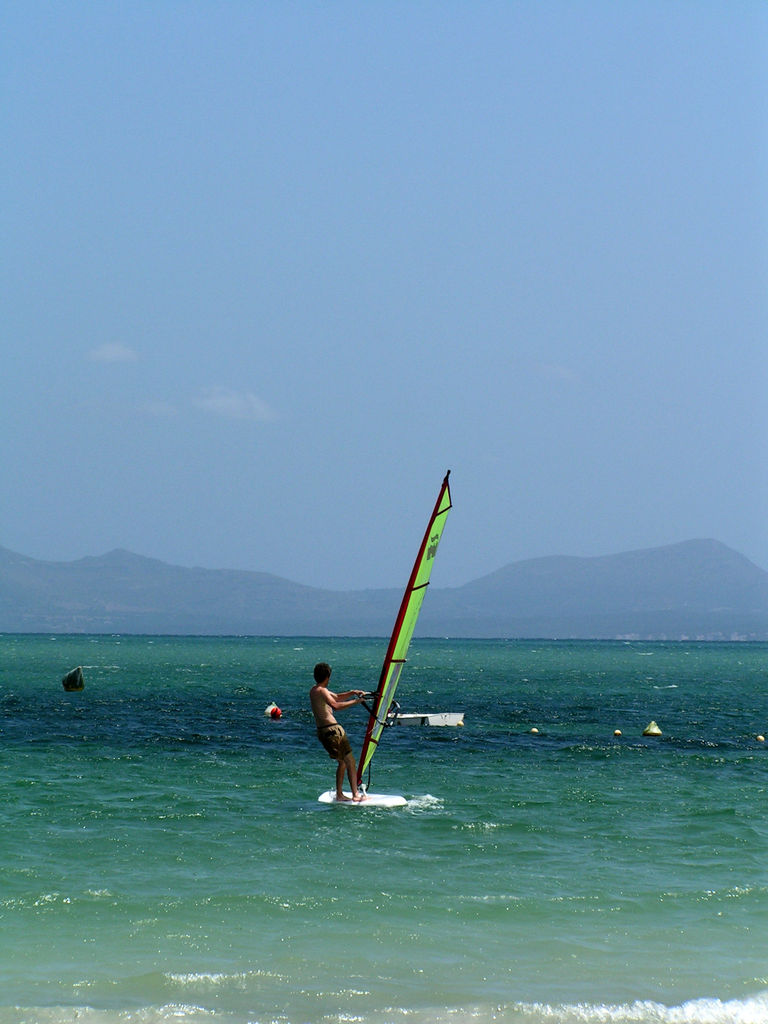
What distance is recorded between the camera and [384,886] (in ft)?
44.3

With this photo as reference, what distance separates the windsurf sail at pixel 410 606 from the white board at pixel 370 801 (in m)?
1.21

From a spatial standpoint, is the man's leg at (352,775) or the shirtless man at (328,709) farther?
the man's leg at (352,775)

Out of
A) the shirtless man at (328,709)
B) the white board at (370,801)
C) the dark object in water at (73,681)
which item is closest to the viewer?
the shirtless man at (328,709)

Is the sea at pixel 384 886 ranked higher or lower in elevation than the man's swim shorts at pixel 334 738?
lower

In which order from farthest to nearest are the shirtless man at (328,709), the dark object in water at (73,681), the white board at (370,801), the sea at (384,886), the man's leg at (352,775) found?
1. the dark object in water at (73,681)
2. the white board at (370,801)
3. the man's leg at (352,775)
4. the shirtless man at (328,709)
5. the sea at (384,886)

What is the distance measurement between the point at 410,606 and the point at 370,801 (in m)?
3.15

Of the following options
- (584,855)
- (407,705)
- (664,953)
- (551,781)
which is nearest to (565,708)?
(407,705)

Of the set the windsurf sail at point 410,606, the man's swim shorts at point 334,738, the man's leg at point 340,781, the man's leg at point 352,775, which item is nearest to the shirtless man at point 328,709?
the man's swim shorts at point 334,738

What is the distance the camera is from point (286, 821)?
17.1 m

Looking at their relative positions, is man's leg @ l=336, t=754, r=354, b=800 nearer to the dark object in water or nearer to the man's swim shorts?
the man's swim shorts

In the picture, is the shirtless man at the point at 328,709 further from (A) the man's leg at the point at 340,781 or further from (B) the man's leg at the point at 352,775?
(A) the man's leg at the point at 340,781

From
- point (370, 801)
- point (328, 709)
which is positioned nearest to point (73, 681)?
point (370, 801)

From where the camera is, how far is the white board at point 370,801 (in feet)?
60.2

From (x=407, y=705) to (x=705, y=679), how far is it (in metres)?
36.9
